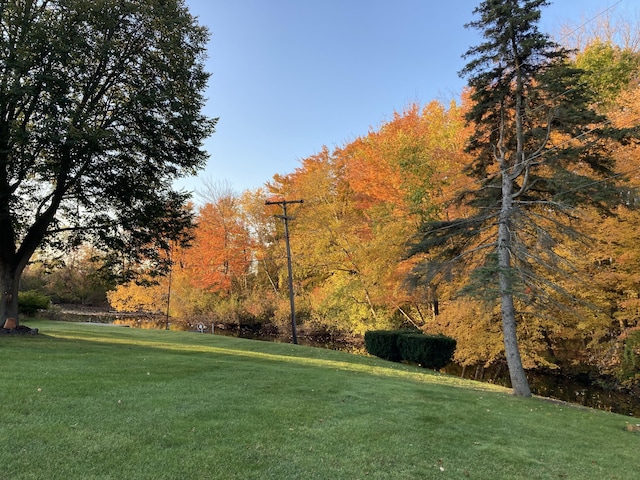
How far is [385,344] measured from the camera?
1608 centimetres

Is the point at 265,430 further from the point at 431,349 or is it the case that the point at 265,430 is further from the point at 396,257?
the point at 396,257

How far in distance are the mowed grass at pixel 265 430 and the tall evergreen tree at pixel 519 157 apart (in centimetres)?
276

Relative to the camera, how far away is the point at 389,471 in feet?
12.0

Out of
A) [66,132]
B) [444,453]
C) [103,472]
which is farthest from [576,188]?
[66,132]

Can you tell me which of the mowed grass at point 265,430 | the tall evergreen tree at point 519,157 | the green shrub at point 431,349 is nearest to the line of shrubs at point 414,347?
the green shrub at point 431,349

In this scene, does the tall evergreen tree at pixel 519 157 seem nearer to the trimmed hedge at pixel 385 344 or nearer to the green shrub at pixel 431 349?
the green shrub at pixel 431 349

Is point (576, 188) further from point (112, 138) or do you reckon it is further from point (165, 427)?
point (112, 138)

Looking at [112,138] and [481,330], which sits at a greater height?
[112,138]

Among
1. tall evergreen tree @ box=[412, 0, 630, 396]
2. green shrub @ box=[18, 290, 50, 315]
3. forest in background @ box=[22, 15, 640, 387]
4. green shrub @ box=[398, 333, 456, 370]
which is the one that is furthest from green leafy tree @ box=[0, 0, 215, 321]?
green shrub @ box=[18, 290, 50, 315]

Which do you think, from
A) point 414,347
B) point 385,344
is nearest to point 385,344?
point 385,344

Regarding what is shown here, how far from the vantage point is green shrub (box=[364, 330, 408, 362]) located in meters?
15.8

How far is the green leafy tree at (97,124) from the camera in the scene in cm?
943

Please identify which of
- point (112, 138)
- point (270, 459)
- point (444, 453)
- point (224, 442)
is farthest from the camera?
point (112, 138)

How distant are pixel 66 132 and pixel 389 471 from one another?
9590mm
